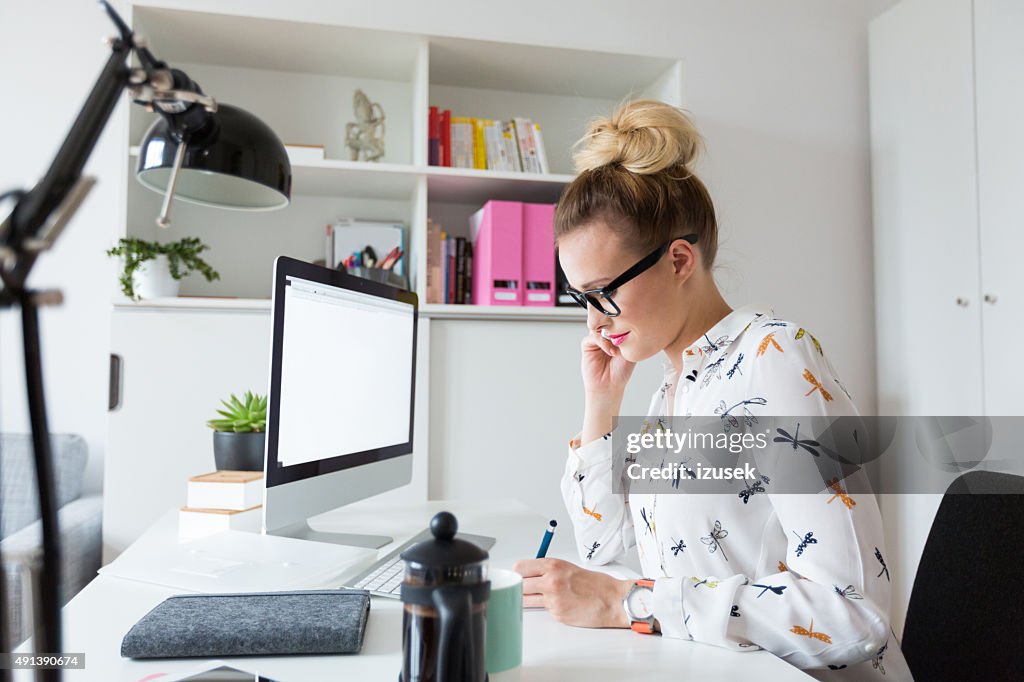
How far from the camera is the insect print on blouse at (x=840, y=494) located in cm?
88

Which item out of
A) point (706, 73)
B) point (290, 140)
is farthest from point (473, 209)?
point (706, 73)

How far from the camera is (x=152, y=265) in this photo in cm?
217

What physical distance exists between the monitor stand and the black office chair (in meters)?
0.80

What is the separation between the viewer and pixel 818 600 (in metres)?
0.84

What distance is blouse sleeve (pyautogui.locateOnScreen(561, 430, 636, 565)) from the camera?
1292 millimetres

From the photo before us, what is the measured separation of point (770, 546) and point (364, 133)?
6.57 feet

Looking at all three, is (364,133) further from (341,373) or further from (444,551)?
(444,551)

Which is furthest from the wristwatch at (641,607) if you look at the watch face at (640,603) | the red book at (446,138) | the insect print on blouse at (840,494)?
the red book at (446,138)

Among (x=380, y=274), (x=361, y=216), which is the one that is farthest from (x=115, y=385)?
(x=361, y=216)

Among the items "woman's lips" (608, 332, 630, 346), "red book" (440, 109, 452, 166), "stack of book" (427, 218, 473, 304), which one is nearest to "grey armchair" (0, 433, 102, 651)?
"stack of book" (427, 218, 473, 304)

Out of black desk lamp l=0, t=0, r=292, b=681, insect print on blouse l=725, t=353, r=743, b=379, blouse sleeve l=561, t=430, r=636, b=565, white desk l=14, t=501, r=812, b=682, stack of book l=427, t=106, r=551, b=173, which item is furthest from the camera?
stack of book l=427, t=106, r=551, b=173

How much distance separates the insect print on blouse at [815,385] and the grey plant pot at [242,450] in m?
1.00

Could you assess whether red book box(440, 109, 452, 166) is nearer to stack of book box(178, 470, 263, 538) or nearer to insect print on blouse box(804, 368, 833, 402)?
stack of book box(178, 470, 263, 538)

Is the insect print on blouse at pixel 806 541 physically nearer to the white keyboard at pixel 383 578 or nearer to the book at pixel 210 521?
the white keyboard at pixel 383 578
